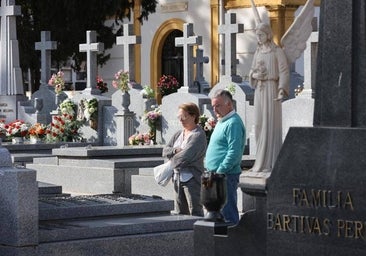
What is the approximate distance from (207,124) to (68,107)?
6320mm

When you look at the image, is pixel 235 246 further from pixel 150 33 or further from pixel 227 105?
pixel 150 33

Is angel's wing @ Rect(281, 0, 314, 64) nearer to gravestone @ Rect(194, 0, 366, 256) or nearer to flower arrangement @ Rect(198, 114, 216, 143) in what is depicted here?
gravestone @ Rect(194, 0, 366, 256)

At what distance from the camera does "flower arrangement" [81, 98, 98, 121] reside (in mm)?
25844

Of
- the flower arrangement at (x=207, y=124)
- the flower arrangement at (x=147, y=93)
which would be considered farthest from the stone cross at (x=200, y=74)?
the flower arrangement at (x=207, y=124)

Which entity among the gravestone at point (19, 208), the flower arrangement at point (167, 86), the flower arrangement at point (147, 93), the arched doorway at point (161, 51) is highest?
the arched doorway at point (161, 51)

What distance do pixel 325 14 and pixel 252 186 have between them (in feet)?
5.69

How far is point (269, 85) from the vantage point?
12617 mm

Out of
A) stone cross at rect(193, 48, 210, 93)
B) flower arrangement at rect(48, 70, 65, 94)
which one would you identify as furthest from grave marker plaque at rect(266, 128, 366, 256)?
stone cross at rect(193, 48, 210, 93)

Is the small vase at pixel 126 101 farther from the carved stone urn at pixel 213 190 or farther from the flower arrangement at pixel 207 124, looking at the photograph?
the carved stone urn at pixel 213 190

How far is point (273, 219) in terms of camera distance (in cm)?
898

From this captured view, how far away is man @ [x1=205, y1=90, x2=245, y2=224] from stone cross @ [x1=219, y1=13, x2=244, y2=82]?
13.4 m

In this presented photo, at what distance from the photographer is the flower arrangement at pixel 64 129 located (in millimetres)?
24359

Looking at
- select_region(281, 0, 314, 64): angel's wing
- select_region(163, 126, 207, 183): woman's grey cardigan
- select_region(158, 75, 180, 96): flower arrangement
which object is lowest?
select_region(163, 126, 207, 183): woman's grey cardigan

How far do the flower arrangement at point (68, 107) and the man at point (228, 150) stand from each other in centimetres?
1466
